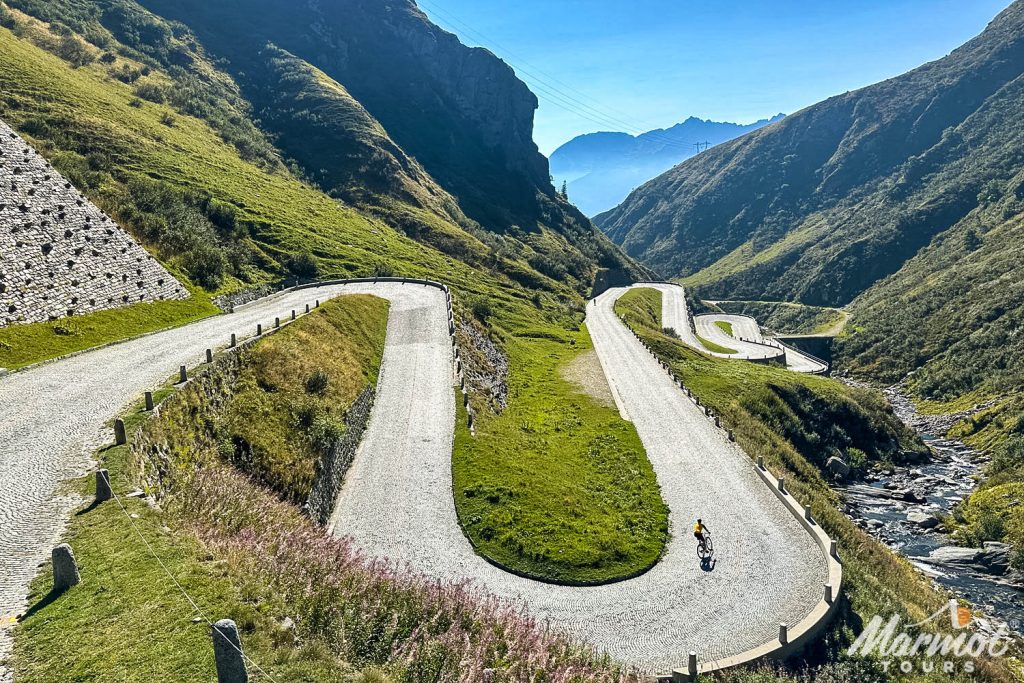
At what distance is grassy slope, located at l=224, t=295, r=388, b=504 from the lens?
76.5 ft

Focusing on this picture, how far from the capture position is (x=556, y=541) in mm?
23109

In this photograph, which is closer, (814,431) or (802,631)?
(802,631)

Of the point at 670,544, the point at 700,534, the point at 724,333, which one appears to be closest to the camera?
the point at 700,534

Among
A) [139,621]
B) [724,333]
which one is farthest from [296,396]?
[724,333]

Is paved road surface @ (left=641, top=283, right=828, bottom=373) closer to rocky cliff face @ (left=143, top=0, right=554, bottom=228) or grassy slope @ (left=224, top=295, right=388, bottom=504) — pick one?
rocky cliff face @ (left=143, top=0, right=554, bottom=228)

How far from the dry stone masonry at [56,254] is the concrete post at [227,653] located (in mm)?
31409

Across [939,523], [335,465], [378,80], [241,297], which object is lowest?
[335,465]

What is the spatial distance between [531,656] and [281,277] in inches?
2476

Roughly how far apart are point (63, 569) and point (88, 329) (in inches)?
1118

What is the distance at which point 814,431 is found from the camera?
189 feet

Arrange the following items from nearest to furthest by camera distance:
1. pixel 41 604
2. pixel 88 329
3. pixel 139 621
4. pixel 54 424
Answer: pixel 139 621 < pixel 41 604 < pixel 54 424 < pixel 88 329

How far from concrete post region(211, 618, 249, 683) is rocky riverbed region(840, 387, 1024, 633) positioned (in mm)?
39129

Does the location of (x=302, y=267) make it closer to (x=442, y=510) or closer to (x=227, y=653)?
(x=442, y=510)

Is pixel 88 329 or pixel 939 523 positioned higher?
pixel 88 329
